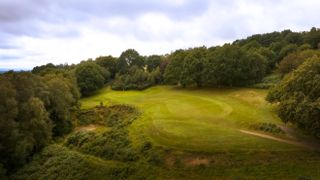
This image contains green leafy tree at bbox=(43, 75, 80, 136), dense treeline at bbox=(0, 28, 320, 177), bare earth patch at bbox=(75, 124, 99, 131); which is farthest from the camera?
bare earth patch at bbox=(75, 124, 99, 131)

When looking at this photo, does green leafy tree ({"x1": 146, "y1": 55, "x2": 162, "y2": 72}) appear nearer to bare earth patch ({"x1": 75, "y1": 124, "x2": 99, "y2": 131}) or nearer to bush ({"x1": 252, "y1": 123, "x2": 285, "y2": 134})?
bare earth patch ({"x1": 75, "y1": 124, "x2": 99, "y2": 131})

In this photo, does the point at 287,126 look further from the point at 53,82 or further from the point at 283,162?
the point at 53,82

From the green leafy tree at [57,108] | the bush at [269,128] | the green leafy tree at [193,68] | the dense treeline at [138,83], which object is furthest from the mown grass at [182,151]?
the green leafy tree at [193,68]

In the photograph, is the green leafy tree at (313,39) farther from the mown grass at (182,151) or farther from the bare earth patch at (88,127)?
the bare earth patch at (88,127)

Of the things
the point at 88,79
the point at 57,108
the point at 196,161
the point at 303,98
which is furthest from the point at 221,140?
the point at 88,79

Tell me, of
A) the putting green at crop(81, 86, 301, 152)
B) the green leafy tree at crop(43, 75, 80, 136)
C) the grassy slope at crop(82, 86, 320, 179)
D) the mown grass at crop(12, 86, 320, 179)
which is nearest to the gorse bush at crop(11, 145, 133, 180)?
the mown grass at crop(12, 86, 320, 179)

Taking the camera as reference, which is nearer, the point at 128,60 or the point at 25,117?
the point at 25,117

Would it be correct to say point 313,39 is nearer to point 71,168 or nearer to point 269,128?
point 269,128
